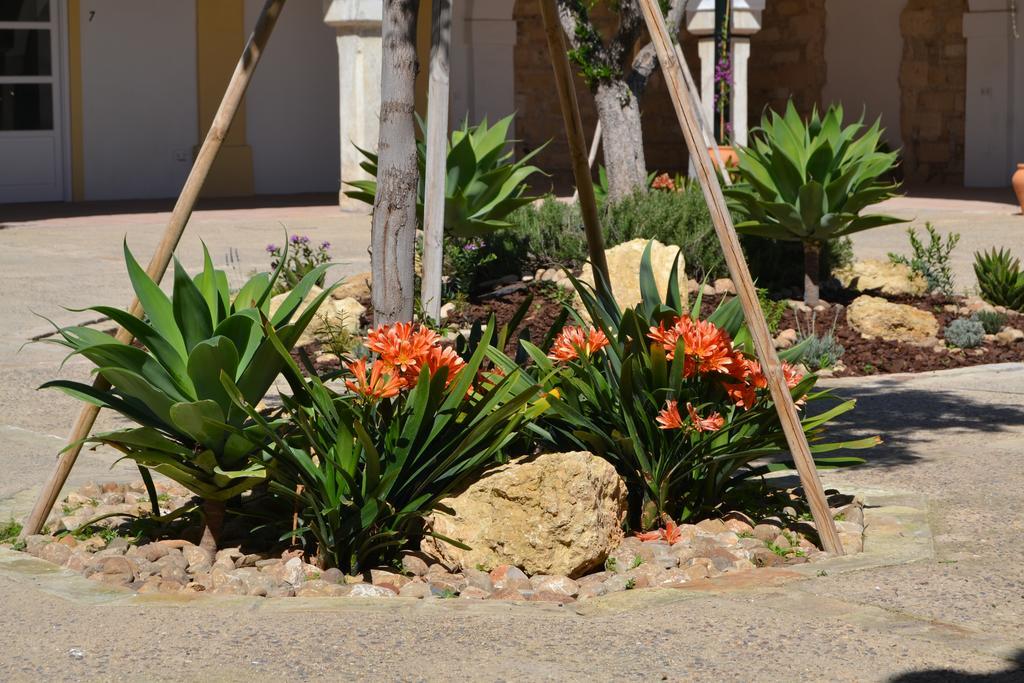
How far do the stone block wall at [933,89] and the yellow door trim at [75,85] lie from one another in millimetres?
11267

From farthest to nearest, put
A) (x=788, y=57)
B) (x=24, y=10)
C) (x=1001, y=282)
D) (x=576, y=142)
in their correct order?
1. (x=788, y=57)
2. (x=24, y=10)
3. (x=1001, y=282)
4. (x=576, y=142)

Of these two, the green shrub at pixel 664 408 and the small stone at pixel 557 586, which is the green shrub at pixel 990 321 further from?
the small stone at pixel 557 586

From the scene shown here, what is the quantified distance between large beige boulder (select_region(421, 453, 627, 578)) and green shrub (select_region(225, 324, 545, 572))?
72mm

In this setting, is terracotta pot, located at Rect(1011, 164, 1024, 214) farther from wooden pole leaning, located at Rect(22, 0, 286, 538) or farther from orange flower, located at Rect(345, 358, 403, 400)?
orange flower, located at Rect(345, 358, 403, 400)

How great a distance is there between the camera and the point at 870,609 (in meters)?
3.48

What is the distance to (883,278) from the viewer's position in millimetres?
9305

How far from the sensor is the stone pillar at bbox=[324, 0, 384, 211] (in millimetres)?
14984

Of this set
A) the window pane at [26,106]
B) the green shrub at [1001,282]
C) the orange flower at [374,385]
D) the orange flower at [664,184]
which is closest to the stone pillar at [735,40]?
the orange flower at [664,184]

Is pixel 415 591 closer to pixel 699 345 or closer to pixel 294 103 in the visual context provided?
pixel 699 345

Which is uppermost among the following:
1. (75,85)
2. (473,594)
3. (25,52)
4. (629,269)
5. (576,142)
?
(25,52)

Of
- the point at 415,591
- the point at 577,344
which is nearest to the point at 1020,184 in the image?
the point at 577,344

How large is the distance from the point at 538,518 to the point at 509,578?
176 mm

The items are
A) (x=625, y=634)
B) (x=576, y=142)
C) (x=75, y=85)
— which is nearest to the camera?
(x=625, y=634)

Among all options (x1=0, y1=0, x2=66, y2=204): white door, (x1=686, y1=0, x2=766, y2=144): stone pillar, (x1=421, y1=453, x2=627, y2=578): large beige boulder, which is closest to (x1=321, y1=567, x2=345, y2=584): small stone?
(x1=421, y1=453, x2=627, y2=578): large beige boulder
